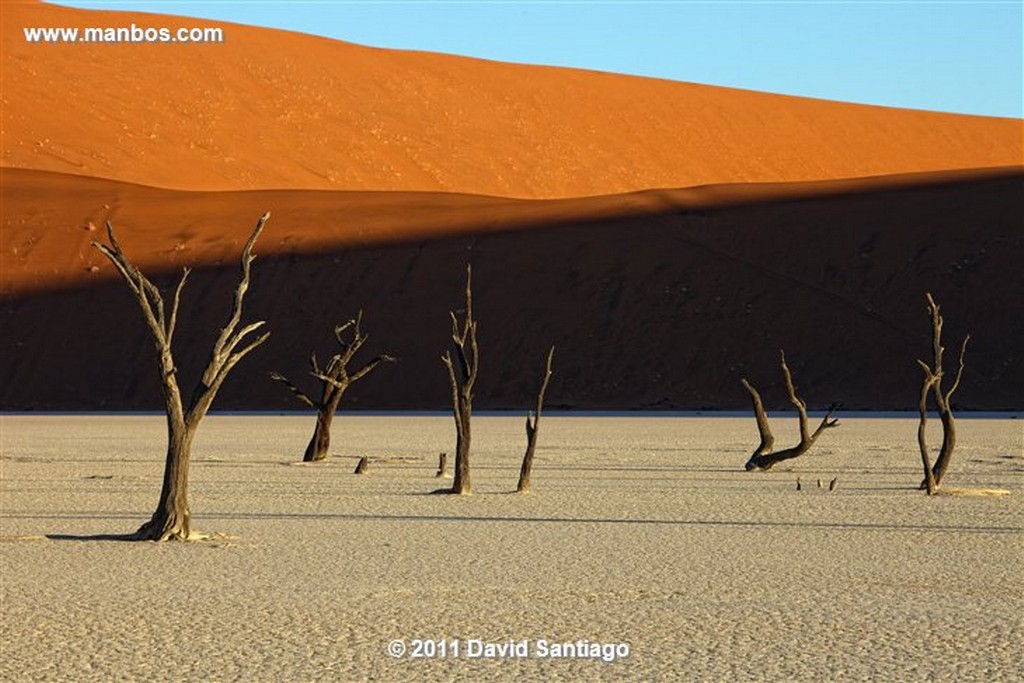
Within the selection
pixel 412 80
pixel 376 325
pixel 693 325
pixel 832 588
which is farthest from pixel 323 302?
pixel 832 588

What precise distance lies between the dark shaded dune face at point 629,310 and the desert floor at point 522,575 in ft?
89.5

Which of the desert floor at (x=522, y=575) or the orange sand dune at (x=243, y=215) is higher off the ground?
the orange sand dune at (x=243, y=215)

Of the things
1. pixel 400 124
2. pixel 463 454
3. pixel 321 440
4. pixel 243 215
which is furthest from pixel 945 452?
pixel 400 124

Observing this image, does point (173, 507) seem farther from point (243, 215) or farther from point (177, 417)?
point (243, 215)

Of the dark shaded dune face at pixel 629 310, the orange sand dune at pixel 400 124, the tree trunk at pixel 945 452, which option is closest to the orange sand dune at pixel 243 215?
the dark shaded dune face at pixel 629 310

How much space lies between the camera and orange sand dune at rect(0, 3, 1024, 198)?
3049 inches

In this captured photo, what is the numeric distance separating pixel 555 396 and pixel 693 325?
20.9 ft

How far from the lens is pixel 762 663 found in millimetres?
9250

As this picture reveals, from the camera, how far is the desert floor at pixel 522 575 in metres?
9.44

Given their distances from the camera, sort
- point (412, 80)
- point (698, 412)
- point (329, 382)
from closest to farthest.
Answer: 1. point (329, 382)
2. point (698, 412)
3. point (412, 80)

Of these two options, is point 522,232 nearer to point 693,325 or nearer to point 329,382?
point 693,325

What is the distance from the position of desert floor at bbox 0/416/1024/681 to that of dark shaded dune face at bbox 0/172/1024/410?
27267 mm

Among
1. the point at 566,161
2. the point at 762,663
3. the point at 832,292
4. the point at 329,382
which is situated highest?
the point at 566,161

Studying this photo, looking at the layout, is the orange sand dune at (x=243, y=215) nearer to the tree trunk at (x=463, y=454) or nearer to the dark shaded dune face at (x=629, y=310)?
the dark shaded dune face at (x=629, y=310)
